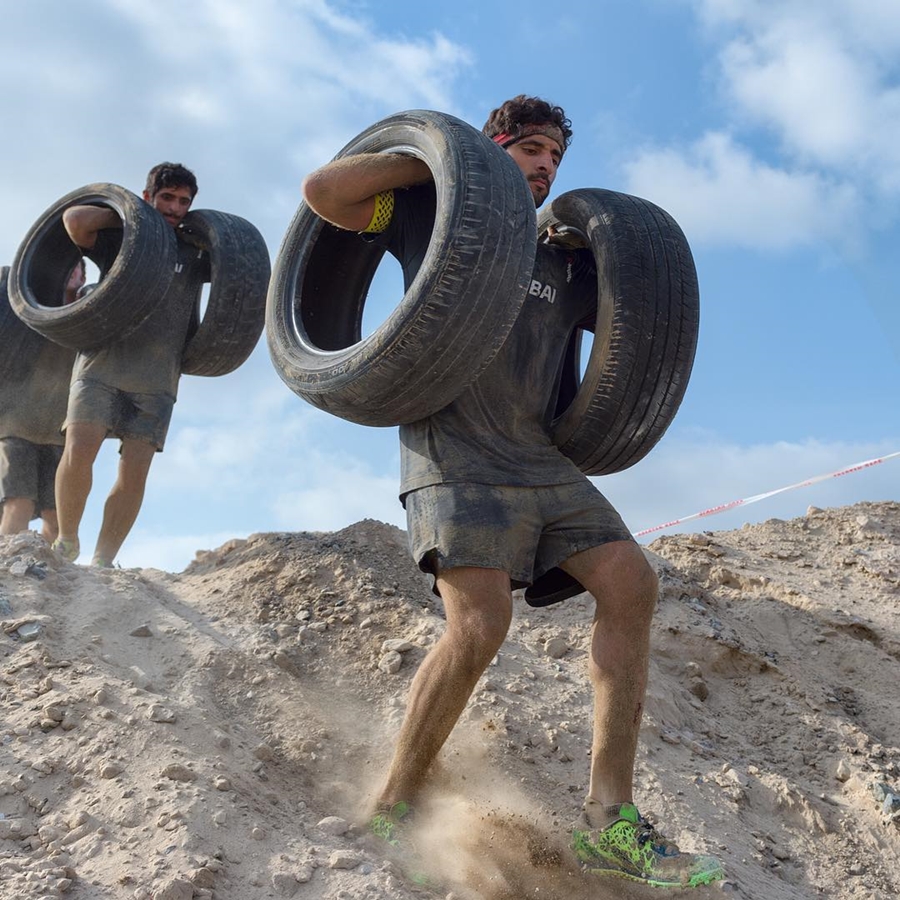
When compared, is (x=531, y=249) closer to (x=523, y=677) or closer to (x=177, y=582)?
(x=523, y=677)

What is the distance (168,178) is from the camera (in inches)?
283

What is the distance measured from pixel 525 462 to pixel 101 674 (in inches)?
77.5

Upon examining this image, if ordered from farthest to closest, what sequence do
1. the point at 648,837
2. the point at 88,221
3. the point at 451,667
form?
the point at 88,221
the point at 451,667
the point at 648,837

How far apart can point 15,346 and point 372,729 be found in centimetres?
464

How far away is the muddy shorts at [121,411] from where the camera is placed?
22.3ft

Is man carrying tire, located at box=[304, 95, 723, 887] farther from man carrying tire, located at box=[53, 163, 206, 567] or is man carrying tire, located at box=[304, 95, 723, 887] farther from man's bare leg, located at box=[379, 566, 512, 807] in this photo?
man carrying tire, located at box=[53, 163, 206, 567]

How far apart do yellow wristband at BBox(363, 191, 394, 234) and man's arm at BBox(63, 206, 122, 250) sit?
3680 millimetres

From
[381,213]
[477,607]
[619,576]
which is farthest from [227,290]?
[619,576]

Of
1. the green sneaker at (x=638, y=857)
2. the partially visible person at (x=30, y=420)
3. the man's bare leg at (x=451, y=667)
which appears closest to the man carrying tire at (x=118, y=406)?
the partially visible person at (x=30, y=420)

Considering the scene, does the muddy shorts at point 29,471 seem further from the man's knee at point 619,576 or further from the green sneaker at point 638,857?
the green sneaker at point 638,857

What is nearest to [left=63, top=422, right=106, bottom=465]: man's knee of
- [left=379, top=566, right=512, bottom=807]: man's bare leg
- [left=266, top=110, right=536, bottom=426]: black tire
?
[left=266, top=110, right=536, bottom=426]: black tire

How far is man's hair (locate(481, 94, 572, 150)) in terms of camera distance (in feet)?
13.3

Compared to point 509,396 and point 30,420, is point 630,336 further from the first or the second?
point 30,420

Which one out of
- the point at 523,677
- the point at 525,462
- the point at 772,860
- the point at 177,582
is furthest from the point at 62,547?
the point at 772,860
